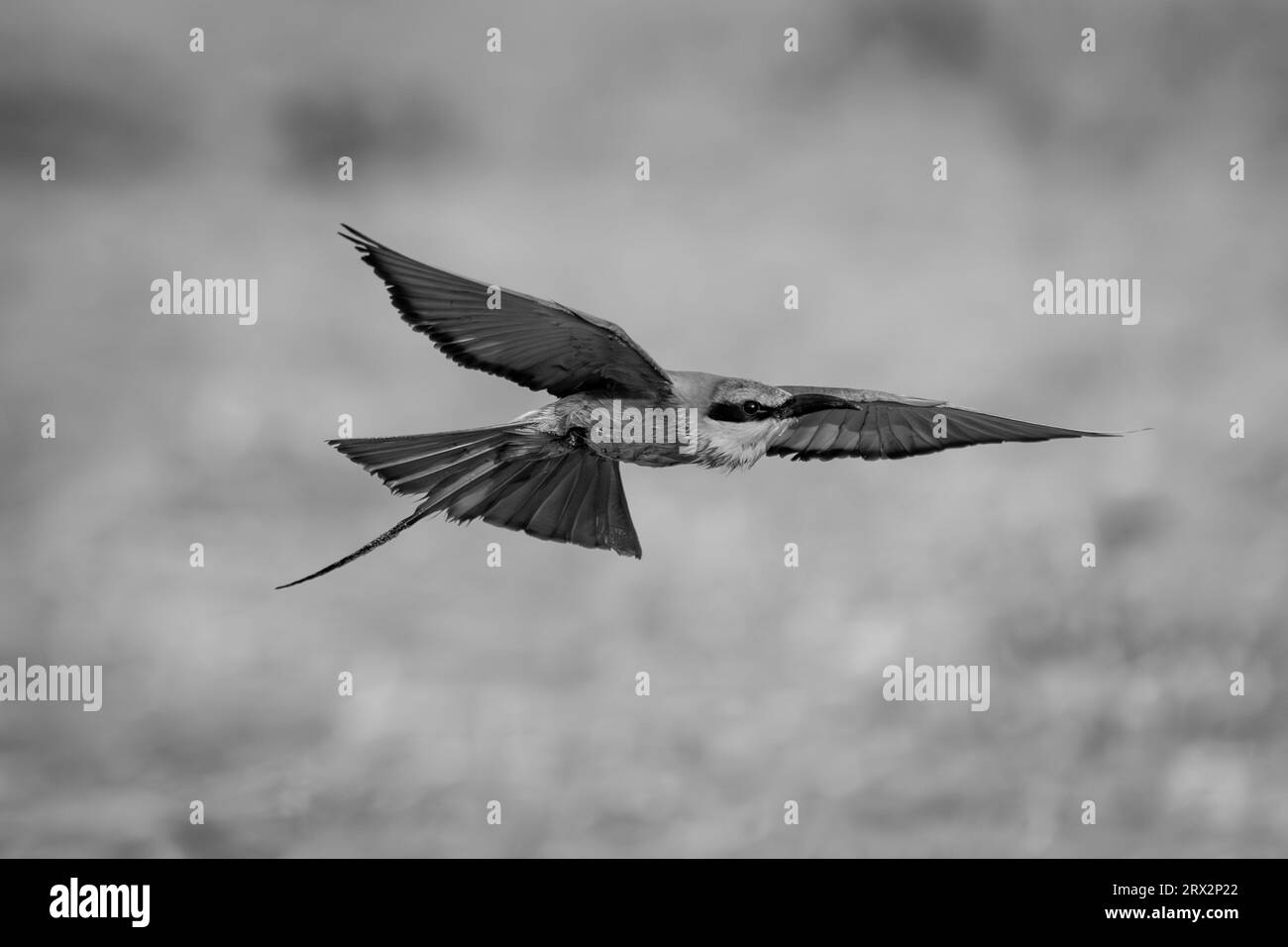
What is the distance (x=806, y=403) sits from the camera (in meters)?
7.95

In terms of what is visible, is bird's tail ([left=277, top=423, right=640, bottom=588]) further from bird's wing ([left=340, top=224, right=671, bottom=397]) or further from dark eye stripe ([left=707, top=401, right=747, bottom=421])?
dark eye stripe ([left=707, top=401, right=747, bottom=421])

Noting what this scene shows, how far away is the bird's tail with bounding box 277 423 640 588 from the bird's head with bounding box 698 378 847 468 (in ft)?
3.38

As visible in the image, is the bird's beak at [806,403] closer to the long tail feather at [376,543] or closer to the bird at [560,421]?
the bird at [560,421]

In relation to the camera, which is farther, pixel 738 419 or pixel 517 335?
pixel 738 419

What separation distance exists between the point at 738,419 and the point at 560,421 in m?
1.24

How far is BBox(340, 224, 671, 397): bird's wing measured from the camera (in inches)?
273

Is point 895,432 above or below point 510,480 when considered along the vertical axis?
above

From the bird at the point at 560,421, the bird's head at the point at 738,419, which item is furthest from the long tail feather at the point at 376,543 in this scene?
A: the bird's head at the point at 738,419

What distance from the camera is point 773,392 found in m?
7.76

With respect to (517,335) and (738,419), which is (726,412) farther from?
(517,335)

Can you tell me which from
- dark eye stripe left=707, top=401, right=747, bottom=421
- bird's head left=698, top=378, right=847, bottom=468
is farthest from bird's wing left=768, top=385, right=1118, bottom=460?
dark eye stripe left=707, top=401, right=747, bottom=421

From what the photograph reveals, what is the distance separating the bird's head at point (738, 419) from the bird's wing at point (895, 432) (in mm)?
1398

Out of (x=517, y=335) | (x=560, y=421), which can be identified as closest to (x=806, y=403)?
(x=560, y=421)

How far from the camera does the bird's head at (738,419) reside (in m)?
7.68
